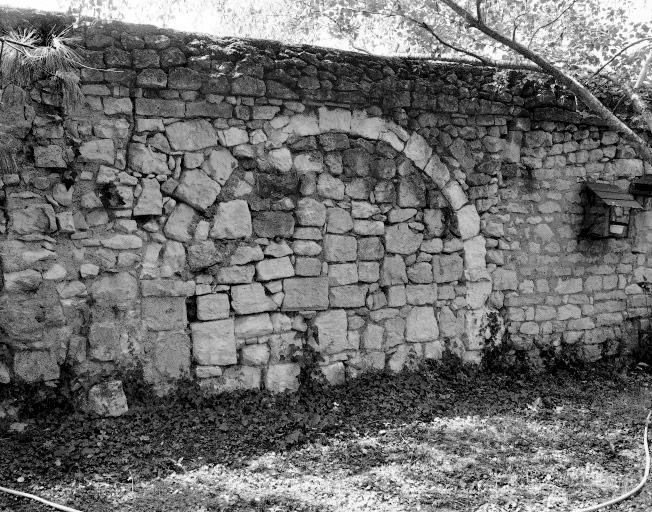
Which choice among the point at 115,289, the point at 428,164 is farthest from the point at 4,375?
the point at 428,164

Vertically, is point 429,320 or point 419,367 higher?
point 429,320

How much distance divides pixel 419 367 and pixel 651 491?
7.20 ft

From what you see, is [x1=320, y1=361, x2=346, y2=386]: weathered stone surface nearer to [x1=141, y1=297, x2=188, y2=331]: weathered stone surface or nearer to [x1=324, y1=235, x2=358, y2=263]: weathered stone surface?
[x1=324, y1=235, x2=358, y2=263]: weathered stone surface

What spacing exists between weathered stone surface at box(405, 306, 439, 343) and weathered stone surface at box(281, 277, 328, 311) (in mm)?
912

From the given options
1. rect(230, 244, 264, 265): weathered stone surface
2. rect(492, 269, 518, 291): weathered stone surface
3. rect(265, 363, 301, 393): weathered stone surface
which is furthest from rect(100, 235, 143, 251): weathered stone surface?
rect(492, 269, 518, 291): weathered stone surface

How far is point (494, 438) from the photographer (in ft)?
15.4

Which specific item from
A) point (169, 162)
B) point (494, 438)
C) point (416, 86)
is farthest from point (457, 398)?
point (169, 162)

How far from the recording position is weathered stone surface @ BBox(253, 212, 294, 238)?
16.2 ft

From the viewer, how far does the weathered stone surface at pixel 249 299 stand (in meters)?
4.89

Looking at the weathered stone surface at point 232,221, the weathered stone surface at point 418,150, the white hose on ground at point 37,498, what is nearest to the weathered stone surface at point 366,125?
the weathered stone surface at point 418,150

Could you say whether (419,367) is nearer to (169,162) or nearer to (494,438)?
(494,438)

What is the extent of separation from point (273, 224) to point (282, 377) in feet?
4.27

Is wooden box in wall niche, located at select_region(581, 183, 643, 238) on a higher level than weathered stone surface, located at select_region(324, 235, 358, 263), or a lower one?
higher

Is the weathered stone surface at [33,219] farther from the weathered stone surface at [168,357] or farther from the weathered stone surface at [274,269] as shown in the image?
the weathered stone surface at [274,269]
